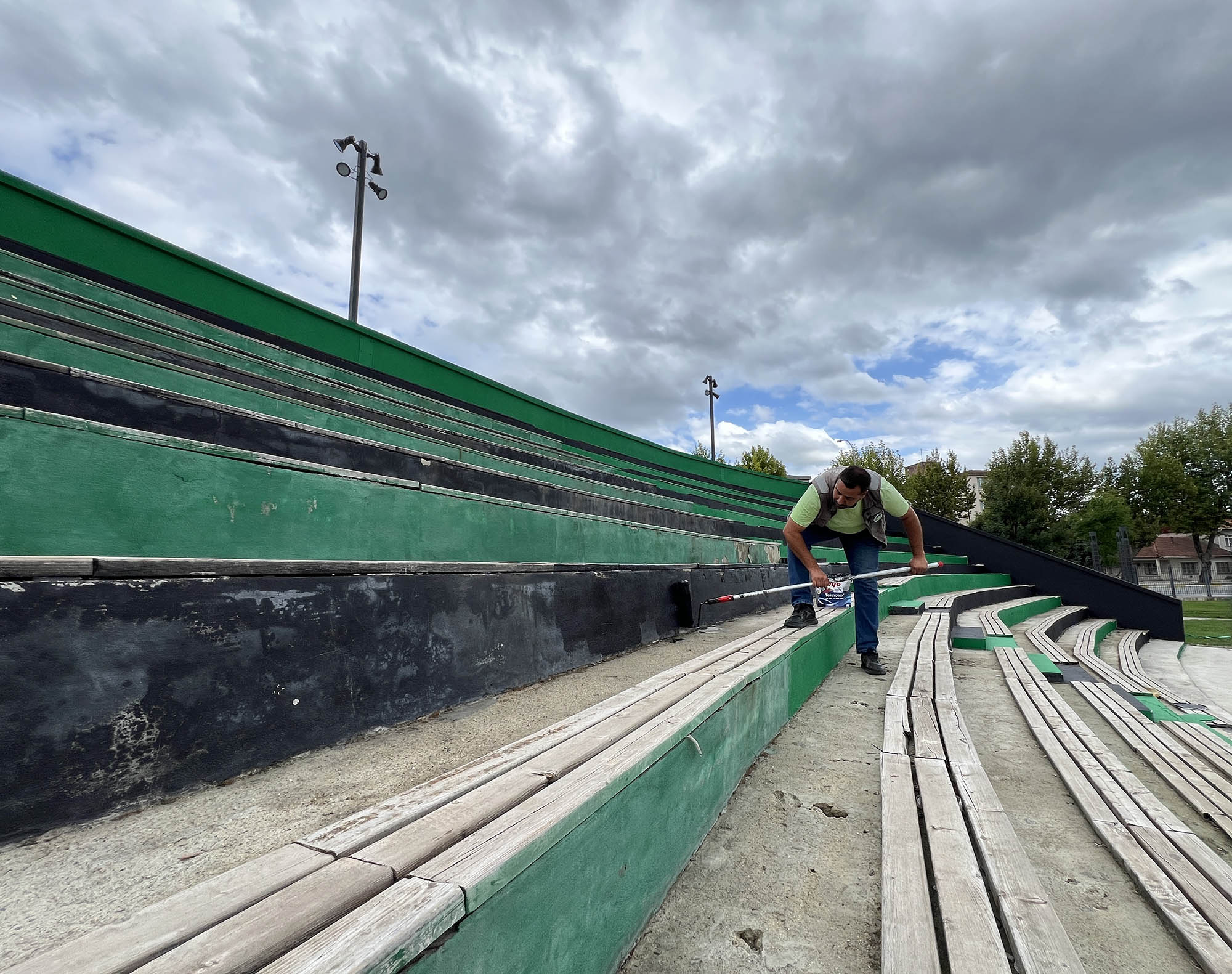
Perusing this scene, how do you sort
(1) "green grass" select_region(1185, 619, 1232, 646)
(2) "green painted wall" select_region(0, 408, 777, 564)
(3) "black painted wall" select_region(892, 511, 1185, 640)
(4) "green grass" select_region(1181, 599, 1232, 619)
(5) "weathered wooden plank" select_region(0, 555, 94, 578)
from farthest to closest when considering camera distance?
(4) "green grass" select_region(1181, 599, 1232, 619)
(1) "green grass" select_region(1185, 619, 1232, 646)
(3) "black painted wall" select_region(892, 511, 1185, 640)
(2) "green painted wall" select_region(0, 408, 777, 564)
(5) "weathered wooden plank" select_region(0, 555, 94, 578)

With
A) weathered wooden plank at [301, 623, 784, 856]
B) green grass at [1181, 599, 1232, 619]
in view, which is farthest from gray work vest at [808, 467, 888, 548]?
green grass at [1181, 599, 1232, 619]

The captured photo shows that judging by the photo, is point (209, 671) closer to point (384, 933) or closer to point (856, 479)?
point (384, 933)

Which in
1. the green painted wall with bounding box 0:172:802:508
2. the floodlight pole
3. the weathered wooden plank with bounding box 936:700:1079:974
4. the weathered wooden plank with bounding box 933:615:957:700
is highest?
the floodlight pole

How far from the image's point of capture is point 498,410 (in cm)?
865

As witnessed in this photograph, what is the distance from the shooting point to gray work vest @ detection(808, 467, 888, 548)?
355 cm

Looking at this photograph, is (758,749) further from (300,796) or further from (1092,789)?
(300,796)

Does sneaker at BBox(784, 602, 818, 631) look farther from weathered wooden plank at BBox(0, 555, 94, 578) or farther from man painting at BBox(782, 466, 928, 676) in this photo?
weathered wooden plank at BBox(0, 555, 94, 578)

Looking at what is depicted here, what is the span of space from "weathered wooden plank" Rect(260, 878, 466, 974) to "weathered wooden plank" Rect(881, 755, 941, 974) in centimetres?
87

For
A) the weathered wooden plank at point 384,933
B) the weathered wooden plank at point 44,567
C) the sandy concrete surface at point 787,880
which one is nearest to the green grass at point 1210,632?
the sandy concrete surface at point 787,880

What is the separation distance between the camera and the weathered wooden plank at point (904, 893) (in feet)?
3.52

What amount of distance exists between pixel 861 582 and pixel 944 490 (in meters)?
28.1

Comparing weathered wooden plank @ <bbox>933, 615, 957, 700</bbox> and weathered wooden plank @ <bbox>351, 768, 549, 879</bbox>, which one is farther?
weathered wooden plank @ <bbox>933, 615, 957, 700</bbox>

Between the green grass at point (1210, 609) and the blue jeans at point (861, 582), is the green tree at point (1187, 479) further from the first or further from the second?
the blue jeans at point (861, 582)

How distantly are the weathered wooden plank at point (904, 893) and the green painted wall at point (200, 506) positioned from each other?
1.86 m
